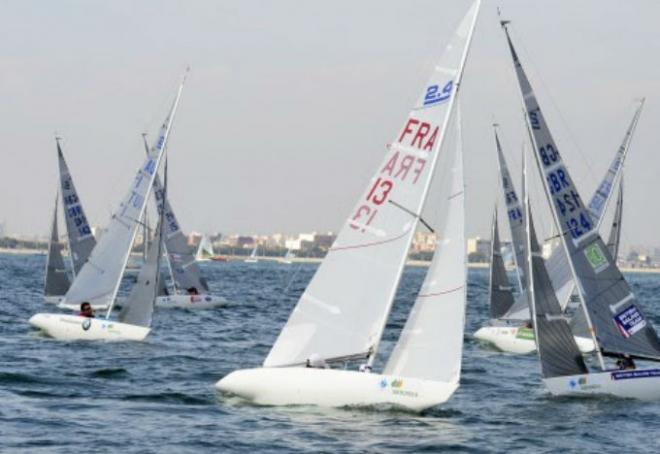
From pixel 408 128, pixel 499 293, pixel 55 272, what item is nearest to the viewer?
pixel 408 128

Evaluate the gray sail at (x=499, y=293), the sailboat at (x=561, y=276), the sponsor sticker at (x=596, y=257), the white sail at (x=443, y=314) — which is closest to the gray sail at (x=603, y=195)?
the sailboat at (x=561, y=276)

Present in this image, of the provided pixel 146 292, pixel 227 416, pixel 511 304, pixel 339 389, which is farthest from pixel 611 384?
pixel 511 304

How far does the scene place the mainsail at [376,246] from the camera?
23.1 meters

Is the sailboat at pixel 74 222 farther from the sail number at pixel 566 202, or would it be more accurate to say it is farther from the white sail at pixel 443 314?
the white sail at pixel 443 314

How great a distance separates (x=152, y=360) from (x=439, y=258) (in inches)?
444

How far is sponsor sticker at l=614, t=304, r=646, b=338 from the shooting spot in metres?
28.2

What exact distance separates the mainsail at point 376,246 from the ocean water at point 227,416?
1424 millimetres

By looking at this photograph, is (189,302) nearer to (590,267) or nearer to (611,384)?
(590,267)

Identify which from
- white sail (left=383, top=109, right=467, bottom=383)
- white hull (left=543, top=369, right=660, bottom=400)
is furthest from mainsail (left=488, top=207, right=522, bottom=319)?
white sail (left=383, top=109, right=467, bottom=383)

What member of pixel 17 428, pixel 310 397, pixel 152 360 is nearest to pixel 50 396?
pixel 17 428

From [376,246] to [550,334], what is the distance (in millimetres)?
4977

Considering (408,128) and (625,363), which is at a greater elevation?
(408,128)

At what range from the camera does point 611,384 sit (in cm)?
2597

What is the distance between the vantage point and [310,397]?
22.7 metres
